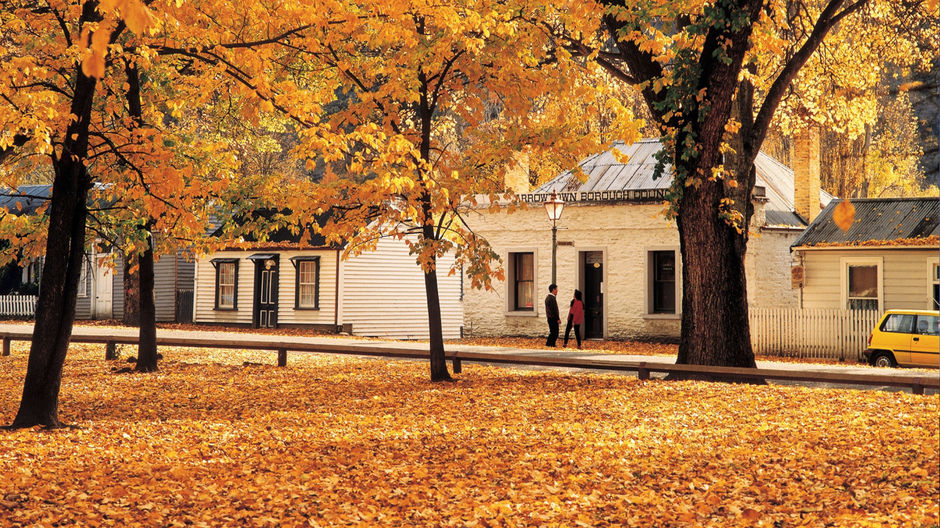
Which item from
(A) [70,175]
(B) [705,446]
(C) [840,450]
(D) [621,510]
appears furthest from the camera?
(A) [70,175]

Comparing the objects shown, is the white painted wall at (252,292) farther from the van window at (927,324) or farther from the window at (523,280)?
the van window at (927,324)

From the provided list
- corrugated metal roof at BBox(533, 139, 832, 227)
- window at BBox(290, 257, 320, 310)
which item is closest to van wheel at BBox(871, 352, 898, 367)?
corrugated metal roof at BBox(533, 139, 832, 227)

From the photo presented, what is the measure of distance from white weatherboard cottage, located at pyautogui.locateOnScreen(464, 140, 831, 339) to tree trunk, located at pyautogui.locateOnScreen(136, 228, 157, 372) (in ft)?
41.6

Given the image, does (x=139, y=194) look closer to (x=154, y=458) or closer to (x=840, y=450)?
(x=154, y=458)

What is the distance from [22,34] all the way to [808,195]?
72.8 ft

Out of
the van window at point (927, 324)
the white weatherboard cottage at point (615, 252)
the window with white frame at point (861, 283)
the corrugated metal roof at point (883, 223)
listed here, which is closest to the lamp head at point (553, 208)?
the white weatherboard cottage at point (615, 252)

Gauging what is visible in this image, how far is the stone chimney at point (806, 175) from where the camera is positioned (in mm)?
29094

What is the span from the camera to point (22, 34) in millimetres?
16266

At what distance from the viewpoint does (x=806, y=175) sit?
97.1 ft

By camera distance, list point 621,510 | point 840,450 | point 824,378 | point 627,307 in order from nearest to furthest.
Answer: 1. point 621,510
2. point 840,450
3. point 824,378
4. point 627,307

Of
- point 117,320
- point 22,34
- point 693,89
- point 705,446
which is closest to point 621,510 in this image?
point 705,446

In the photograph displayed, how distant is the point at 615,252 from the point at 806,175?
244 inches

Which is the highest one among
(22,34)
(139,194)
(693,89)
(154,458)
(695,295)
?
(22,34)

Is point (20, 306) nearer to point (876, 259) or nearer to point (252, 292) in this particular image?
point (252, 292)
